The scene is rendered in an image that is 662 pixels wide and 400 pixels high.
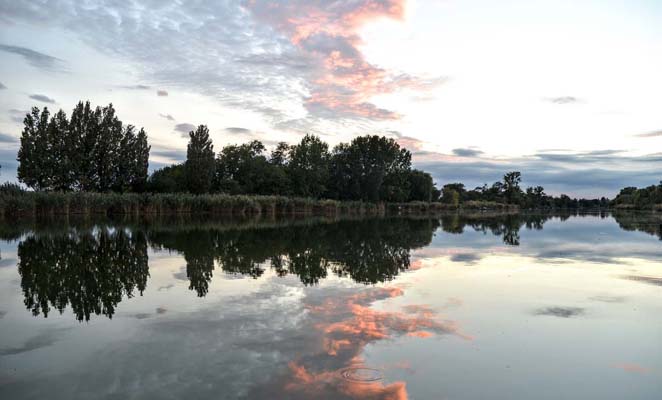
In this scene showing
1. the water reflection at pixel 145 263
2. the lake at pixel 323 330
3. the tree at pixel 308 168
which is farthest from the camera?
the tree at pixel 308 168

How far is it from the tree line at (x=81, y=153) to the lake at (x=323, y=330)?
40262 mm

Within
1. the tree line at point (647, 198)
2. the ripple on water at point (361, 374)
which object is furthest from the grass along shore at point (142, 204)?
the tree line at point (647, 198)

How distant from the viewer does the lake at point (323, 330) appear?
3812 millimetres

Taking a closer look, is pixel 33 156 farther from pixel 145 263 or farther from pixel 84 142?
pixel 145 263

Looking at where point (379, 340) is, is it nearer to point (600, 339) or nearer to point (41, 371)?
point (600, 339)

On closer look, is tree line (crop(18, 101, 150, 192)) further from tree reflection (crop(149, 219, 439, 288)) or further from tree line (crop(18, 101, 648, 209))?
tree reflection (crop(149, 219, 439, 288))

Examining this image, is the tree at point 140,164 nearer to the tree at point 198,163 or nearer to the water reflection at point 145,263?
the tree at point 198,163

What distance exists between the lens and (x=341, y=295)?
24.3 feet

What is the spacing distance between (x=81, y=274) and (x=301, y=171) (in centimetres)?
6420

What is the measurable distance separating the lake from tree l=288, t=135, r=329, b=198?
61.4m

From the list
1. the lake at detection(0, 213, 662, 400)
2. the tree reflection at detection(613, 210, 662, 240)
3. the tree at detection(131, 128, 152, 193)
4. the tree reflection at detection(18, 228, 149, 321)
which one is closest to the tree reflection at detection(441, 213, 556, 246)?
the tree reflection at detection(613, 210, 662, 240)

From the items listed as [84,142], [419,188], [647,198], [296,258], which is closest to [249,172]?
[84,142]

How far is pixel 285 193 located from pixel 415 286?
5990 cm

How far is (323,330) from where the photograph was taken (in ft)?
17.6
